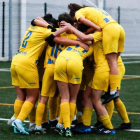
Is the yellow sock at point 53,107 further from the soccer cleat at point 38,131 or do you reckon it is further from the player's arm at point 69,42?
the player's arm at point 69,42

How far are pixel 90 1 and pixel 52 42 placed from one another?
685 inches

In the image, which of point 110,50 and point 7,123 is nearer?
point 110,50

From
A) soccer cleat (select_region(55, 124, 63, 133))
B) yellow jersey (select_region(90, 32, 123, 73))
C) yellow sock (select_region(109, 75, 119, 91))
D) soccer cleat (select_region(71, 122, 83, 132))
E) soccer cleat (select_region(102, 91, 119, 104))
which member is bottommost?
soccer cleat (select_region(71, 122, 83, 132))

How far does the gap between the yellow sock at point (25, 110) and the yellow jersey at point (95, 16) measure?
1.47 metres

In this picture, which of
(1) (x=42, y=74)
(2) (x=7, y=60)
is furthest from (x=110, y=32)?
(2) (x=7, y=60)

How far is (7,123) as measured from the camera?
7.20m

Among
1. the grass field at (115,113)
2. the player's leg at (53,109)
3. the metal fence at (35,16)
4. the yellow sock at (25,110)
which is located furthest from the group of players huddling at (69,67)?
the metal fence at (35,16)

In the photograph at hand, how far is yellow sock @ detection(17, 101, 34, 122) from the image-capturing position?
6578 millimetres

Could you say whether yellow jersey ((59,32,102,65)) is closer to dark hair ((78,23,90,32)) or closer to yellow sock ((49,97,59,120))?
dark hair ((78,23,90,32))

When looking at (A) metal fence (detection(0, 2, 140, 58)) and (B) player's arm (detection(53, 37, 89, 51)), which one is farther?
(A) metal fence (detection(0, 2, 140, 58))

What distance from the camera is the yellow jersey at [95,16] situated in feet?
22.1

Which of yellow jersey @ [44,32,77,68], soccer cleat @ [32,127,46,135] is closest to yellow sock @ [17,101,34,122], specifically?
soccer cleat @ [32,127,46,135]

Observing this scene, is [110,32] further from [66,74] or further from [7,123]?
[7,123]

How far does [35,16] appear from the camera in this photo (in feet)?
72.1
